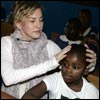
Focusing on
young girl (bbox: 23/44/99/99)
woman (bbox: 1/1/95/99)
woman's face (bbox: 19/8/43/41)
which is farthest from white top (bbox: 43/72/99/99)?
woman's face (bbox: 19/8/43/41)

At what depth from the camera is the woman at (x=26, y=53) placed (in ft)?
4.87

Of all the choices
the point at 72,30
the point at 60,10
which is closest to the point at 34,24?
the point at 72,30

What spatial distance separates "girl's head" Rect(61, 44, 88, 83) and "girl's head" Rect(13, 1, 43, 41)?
25 centimetres

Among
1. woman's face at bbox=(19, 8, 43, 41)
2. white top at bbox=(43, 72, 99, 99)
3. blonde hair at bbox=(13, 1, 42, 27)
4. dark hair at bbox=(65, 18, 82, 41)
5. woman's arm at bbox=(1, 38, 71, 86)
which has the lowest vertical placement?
white top at bbox=(43, 72, 99, 99)

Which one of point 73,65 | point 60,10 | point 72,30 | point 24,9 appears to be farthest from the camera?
point 60,10

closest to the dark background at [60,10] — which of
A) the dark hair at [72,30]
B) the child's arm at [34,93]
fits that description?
the dark hair at [72,30]

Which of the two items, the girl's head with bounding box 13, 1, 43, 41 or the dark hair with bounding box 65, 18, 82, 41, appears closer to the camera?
the girl's head with bounding box 13, 1, 43, 41

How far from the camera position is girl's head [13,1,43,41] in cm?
155

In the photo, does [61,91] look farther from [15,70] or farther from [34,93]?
[15,70]

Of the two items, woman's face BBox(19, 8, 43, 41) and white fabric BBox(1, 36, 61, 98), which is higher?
woman's face BBox(19, 8, 43, 41)

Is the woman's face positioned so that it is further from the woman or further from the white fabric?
the white fabric

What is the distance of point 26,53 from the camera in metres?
1.61

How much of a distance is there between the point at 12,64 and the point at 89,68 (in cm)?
40

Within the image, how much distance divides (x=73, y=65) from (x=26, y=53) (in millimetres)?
326
